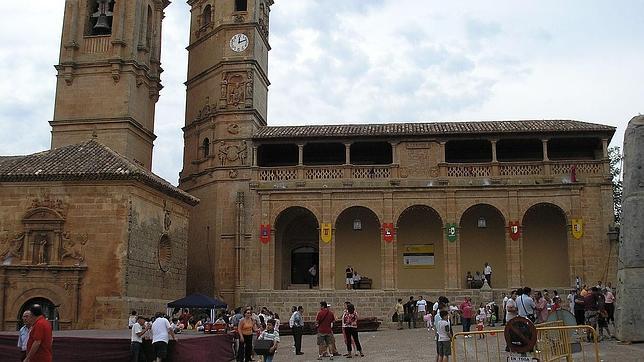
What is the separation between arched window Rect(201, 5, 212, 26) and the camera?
130 ft

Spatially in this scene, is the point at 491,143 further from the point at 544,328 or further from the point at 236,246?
the point at 544,328

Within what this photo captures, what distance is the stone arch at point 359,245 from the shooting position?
35875 mm

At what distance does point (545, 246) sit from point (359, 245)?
9378 mm

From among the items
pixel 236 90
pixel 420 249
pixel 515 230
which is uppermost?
pixel 236 90

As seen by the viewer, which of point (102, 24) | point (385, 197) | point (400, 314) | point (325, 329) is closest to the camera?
point (325, 329)

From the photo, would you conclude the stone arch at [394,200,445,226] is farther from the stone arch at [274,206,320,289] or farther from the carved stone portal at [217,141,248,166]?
the carved stone portal at [217,141,248,166]

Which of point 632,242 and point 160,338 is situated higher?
point 632,242

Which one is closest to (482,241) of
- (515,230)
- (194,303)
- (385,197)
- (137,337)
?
(515,230)

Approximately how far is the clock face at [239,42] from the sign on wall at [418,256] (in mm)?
13704

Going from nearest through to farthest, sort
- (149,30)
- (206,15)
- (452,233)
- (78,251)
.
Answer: (78,251)
(452,233)
(149,30)
(206,15)

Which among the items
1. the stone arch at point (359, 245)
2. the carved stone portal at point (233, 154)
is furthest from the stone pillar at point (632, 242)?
the carved stone portal at point (233, 154)

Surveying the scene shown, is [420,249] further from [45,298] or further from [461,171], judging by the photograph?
[45,298]

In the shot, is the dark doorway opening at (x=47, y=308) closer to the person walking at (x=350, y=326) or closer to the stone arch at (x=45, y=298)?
the stone arch at (x=45, y=298)

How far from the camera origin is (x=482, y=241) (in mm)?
35656
